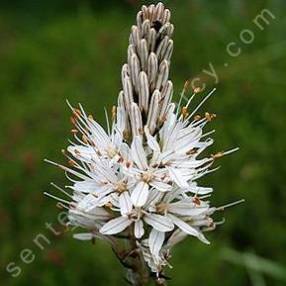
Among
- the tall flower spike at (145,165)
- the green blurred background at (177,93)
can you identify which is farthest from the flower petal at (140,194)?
the green blurred background at (177,93)

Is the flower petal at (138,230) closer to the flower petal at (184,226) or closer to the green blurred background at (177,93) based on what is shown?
the flower petal at (184,226)

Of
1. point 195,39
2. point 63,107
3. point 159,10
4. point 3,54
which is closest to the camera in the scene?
point 159,10

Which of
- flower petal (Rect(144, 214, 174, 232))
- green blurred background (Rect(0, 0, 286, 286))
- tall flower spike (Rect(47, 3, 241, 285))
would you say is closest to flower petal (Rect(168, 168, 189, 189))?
tall flower spike (Rect(47, 3, 241, 285))

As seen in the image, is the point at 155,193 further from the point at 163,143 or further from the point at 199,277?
the point at 199,277

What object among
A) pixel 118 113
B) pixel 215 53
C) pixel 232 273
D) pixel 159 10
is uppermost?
pixel 159 10

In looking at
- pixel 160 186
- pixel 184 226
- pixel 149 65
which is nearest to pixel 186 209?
pixel 184 226

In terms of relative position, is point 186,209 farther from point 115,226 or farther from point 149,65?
point 149,65

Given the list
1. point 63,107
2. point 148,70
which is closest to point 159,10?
point 148,70
